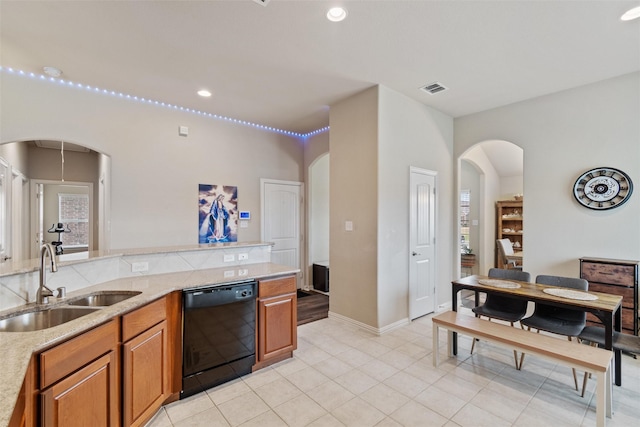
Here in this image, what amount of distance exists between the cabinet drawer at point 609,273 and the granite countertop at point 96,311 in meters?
3.33

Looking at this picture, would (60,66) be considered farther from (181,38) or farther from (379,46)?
(379,46)

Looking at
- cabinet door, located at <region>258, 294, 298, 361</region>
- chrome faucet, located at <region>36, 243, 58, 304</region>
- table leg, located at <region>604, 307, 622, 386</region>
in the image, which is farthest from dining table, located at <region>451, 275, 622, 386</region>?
chrome faucet, located at <region>36, 243, 58, 304</region>

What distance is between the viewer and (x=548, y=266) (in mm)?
3832

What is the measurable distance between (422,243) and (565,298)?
185 cm

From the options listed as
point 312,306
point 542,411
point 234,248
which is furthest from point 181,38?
point 542,411

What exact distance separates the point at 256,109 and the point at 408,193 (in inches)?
101

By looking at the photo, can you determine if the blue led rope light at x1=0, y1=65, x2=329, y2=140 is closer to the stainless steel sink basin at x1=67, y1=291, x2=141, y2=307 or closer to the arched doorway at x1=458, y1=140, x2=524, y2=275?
the stainless steel sink basin at x1=67, y1=291, x2=141, y2=307

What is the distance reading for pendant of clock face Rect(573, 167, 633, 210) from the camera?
3.32 metres

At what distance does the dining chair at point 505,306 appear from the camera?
3051mm

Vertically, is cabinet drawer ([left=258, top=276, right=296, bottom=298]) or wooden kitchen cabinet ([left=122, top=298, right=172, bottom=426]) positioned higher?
cabinet drawer ([left=258, top=276, right=296, bottom=298])

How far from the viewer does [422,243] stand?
166 inches

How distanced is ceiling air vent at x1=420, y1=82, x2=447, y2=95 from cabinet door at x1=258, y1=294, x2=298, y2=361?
3.02 metres

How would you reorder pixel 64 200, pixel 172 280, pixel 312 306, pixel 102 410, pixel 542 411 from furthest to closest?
pixel 64 200 → pixel 312 306 → pixel 172 280 → pixel 542 411 → pixel 102 410

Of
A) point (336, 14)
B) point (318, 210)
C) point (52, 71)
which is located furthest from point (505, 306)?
point (52, 71)
